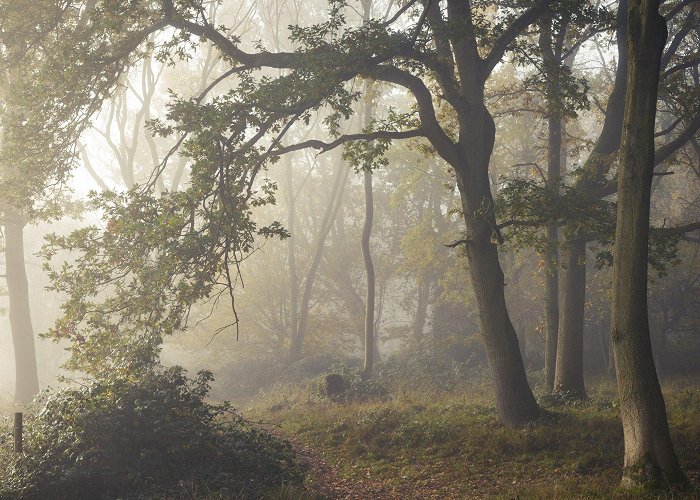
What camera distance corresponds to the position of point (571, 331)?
15.1 meters

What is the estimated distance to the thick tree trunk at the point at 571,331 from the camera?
1499 cm

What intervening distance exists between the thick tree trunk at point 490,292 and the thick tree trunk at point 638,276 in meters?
3.97

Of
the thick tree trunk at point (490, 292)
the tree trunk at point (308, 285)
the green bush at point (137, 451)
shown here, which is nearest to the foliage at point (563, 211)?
the thick tree trunk at point (490, 292)

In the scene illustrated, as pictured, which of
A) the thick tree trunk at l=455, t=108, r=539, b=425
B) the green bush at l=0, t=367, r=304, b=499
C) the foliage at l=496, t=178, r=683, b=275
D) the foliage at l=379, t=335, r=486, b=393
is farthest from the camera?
the foliage at l=379, t=335, r=486, b=393

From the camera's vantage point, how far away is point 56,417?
10.0 m

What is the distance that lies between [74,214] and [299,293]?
42.8ft

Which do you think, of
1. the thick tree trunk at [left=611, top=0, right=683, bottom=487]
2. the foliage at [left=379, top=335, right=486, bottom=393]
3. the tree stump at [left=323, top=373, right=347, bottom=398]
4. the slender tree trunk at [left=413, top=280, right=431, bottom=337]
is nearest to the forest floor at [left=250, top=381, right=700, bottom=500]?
the thick tree trunk at [left=611, top=0, right=683, bottom=487]

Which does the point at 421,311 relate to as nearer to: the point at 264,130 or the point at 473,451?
the point at 473,451

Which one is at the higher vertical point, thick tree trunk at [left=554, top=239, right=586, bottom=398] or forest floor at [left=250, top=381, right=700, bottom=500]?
thick tree trunk at [left=554, top=239, right=586, bottom=398]

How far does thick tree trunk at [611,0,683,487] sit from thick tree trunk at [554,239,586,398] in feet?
22.7

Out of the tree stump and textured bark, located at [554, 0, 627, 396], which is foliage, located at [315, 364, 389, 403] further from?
textured bark, located at [554, 0, 627, 396]

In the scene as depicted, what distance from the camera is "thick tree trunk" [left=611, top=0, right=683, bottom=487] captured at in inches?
307

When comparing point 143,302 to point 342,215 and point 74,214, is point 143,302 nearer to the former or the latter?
point 74,214

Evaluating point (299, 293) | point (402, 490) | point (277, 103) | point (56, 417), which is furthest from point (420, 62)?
point (299, 293)
